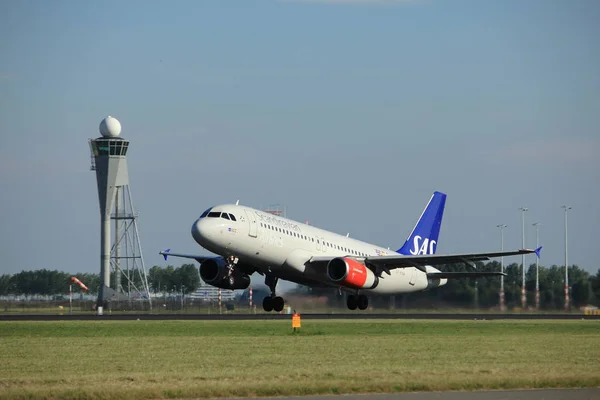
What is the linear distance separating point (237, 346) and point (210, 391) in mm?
13219

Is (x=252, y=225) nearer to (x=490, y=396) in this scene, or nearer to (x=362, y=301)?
(x=362, y=301)

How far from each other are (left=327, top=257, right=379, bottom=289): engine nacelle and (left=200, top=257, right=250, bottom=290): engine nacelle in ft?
15.4

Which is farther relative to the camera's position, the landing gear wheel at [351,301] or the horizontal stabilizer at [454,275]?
the horizontal stabilizer at [454,275]

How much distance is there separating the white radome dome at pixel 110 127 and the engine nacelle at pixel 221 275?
195 ft

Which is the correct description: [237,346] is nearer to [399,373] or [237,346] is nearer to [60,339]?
[60,339]

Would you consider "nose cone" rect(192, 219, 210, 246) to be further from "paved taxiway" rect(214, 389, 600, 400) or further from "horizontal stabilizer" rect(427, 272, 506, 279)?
"paved taxiway" rect(214, 389, 600, 400)

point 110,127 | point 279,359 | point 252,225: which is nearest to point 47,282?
point 110,127

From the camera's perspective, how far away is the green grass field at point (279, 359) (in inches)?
919

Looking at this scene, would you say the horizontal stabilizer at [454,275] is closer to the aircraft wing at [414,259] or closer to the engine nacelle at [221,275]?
the aircraft wing at [414,259]

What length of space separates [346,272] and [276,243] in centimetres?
475

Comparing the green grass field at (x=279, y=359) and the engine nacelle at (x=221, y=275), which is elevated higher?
the engine nacelle at (x=221, y=275)

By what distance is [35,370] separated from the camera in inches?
1064

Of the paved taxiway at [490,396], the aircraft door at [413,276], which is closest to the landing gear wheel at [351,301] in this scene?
the aircraft door at [413,276]

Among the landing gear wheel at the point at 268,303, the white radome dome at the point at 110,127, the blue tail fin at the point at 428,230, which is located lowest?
the landing gear wheel at the point at 268,303
